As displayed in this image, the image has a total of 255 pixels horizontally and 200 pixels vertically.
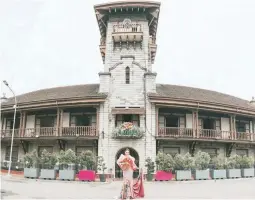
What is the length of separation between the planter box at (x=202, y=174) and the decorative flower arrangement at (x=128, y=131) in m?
5.41

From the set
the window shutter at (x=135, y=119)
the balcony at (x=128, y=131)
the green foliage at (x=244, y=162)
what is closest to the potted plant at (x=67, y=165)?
the balcony at (x=128, y=131)

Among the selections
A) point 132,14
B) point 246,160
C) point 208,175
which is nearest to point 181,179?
point 208,175

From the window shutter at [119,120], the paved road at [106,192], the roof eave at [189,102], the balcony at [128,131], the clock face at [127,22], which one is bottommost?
the paved road at [106,192]

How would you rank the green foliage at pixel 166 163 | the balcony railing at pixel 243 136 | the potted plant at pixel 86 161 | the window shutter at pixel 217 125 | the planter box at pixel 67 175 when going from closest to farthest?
1. the planter box at pixel 67 175
2. the green foliage at pixel 166 163
3. the potted plant at pixel 86 161
4. the window shutter at pixel 217 125
5. the balcony railing at pixel 243 136

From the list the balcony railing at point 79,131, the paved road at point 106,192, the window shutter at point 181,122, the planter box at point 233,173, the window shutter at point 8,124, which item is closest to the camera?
the paved road at point 106,192

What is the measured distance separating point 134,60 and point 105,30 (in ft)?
21.7

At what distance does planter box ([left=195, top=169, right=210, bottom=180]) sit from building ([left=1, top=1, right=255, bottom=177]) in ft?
10.3

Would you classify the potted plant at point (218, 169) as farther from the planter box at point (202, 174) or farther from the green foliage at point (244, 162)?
the green foliage at point (244, 162)

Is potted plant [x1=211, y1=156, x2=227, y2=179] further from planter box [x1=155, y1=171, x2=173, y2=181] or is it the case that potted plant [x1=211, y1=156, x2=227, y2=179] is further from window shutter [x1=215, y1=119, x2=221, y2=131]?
window shutter [x1=215, y1=119, x2=221, y2=131]

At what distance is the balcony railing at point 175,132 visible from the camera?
25275mm

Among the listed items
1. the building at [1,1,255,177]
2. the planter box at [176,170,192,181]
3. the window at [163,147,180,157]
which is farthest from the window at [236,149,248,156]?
the planter box at [176,170,192,181]

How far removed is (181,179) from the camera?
22125mm

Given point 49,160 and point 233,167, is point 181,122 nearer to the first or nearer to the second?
point 233,167

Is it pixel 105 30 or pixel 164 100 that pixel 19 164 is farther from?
pixel 105 30
